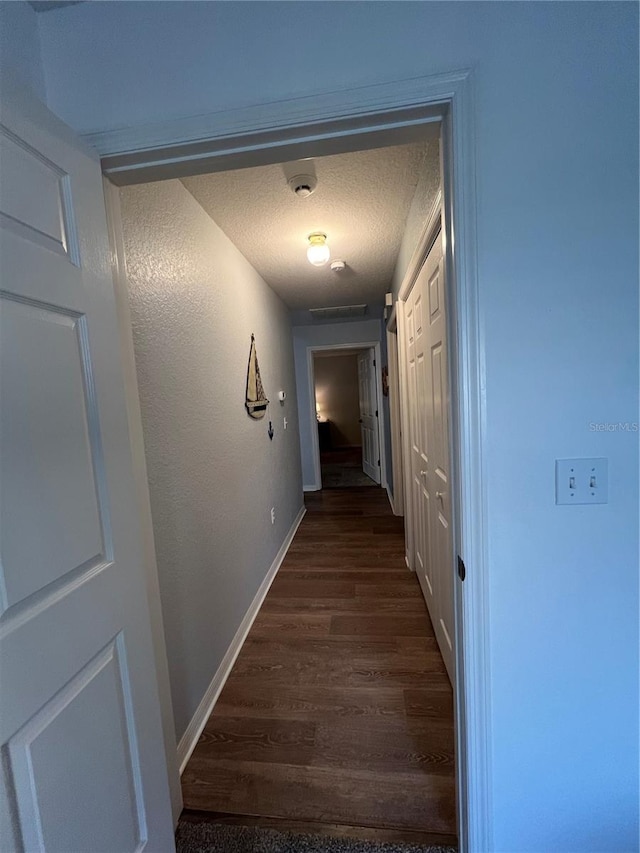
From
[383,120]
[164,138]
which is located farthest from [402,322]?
[164,138]

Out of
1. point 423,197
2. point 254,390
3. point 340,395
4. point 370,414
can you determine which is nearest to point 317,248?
point 423,197

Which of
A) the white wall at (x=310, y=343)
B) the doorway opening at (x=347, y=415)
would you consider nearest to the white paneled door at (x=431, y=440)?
the white wall at (x=310, y=343)

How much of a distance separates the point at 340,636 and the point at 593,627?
146 cm

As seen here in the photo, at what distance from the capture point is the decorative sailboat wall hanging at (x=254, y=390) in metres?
2.30

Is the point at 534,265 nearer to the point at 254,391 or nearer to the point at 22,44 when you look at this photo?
the point at 22,44

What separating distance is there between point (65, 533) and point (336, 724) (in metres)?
1.40

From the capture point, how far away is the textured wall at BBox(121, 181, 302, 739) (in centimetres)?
125

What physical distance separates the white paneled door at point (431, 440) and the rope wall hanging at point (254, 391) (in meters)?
1.10

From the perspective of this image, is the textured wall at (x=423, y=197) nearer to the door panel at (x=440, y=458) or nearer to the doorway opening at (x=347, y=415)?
the door panel at (x=440, y=458)

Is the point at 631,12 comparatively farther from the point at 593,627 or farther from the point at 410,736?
the point at 410,736

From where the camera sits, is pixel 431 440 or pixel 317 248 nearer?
pixel 431 440

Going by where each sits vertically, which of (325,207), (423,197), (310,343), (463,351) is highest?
(325,207)

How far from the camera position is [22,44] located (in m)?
0.79

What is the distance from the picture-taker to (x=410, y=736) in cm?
134
